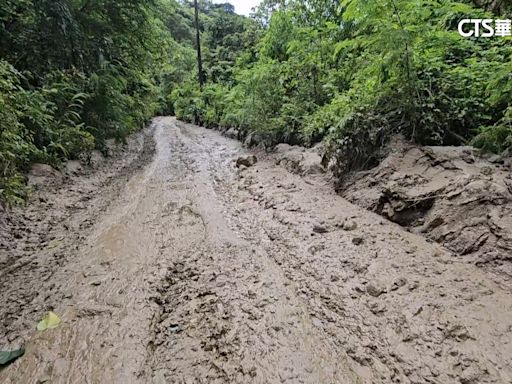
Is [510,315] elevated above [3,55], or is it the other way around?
[3,55]

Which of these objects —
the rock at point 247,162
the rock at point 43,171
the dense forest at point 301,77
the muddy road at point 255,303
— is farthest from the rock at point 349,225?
the rock at point 43,171

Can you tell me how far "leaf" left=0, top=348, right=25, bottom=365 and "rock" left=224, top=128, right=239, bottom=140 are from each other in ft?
31.8

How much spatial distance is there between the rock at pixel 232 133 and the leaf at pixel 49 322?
30.8ft

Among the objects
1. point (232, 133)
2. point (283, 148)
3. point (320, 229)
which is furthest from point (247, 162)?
point (232, 133)

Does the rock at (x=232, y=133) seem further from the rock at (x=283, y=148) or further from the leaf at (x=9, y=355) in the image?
the leaf at (x=9, y=355)

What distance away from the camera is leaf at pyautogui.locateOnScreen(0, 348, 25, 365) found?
1.83 metres

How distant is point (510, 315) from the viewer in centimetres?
178

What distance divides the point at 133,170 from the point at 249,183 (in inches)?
118

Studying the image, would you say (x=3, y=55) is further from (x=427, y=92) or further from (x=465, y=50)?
(x=465, y=50)

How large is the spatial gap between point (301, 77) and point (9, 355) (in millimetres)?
6764

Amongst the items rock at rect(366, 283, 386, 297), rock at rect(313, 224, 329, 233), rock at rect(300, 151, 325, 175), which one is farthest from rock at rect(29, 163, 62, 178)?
rock at rect(366, 283, 386, 297)

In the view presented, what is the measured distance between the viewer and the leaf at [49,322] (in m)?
2.10

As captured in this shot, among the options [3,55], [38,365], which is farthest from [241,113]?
[38,365]

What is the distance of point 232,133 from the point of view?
1170cm
